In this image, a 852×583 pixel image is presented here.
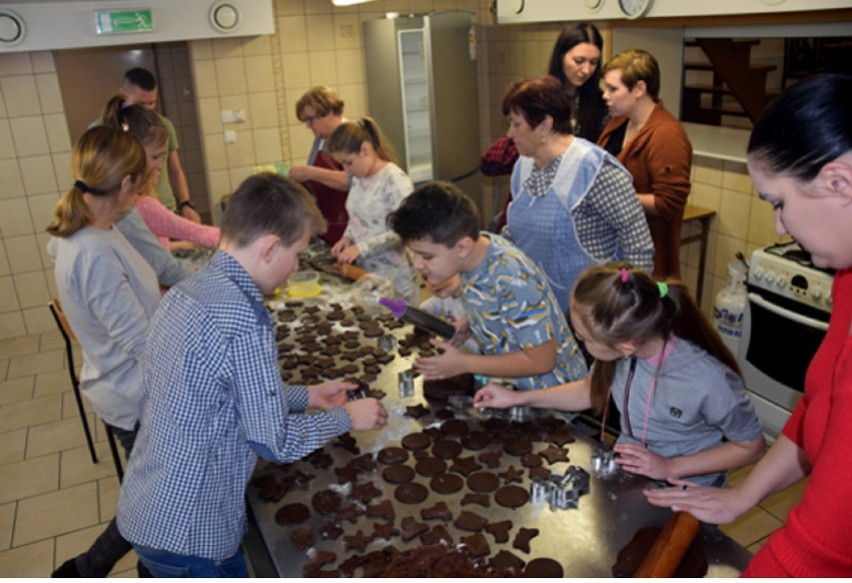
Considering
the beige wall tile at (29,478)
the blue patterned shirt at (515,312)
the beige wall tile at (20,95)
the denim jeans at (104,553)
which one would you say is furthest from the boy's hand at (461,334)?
the beige wall tile at (20,95)

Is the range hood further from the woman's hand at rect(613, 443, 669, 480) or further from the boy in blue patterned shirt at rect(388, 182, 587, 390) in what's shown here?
the woman's hand at rect(613, 443, 669, 480)

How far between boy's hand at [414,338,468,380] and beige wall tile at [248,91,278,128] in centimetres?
387

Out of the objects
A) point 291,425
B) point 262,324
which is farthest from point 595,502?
point 262,324

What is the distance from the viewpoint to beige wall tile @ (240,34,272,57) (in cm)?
509

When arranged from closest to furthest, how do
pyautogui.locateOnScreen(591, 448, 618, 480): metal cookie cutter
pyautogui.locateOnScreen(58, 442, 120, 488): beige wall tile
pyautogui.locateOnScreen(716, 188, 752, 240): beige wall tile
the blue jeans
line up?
the blue jeans, pyautogui.locateOnScreen(591, 448, 618, 480): metal cookie cutter, pyautogui.locateOnScreen(58, 442, 120, 488): beige wall tile, pyautogui.locateOnScreen(716, 188, 752, 240): beige wall tile

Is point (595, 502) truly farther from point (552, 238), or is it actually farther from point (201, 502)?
point (552, 238)

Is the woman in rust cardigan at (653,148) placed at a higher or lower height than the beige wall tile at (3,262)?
higher

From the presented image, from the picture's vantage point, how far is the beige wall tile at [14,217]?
4.75 m

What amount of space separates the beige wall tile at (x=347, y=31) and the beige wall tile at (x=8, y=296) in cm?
303

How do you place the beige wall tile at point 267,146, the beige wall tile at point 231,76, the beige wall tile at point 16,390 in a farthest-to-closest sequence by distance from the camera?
the beige wall tile at point 267,146
the beige wall tile at point 231,76
the beige wall tile at point 16,390

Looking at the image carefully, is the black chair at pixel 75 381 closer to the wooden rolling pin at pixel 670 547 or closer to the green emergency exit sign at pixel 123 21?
the wooden rolling pin at pixel 670 547

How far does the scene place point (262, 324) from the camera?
4.58ft

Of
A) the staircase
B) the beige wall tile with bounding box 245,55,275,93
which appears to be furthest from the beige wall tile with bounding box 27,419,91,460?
the staircase

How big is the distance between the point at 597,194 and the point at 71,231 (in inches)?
69.2
